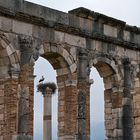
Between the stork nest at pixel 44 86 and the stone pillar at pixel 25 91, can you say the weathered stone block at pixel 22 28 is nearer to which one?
the stone pillar at pixel 25 91

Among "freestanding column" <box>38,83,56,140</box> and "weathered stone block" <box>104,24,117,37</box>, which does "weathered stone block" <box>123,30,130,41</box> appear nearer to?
"weathered stone block" <box>104,24,117,37</box>

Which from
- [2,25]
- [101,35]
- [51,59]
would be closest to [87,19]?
[101,35]

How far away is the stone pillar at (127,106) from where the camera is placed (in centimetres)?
2088

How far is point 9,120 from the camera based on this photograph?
17703 mm

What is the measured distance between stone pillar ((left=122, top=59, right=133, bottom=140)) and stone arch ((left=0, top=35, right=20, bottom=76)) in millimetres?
5223

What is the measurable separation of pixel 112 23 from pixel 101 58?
1.52 m

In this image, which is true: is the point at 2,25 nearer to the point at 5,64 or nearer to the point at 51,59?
the point at 5,64

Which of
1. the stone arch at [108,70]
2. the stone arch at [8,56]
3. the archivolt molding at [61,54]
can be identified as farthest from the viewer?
the stone arch at [108,70]

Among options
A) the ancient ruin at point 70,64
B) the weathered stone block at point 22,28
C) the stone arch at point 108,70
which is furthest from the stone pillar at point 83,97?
the weathered stone block at point 22,28

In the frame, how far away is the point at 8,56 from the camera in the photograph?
17.8 metres

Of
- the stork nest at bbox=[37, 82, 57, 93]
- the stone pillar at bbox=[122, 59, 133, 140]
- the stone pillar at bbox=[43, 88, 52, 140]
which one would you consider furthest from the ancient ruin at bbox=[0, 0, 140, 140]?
the stork nest at bbox=[37, 82, 57, 93]

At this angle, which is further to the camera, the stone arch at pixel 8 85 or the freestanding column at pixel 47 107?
the freestanding column at pixel 47 107

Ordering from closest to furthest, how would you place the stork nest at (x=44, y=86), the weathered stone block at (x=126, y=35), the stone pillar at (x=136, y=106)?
the weathered stone block at (x=126, y=35) < the stone pillar at (x=136, y=106) < the stork nest at (x=44, y=86)

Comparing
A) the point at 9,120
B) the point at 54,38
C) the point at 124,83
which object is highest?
the point at 54,38
